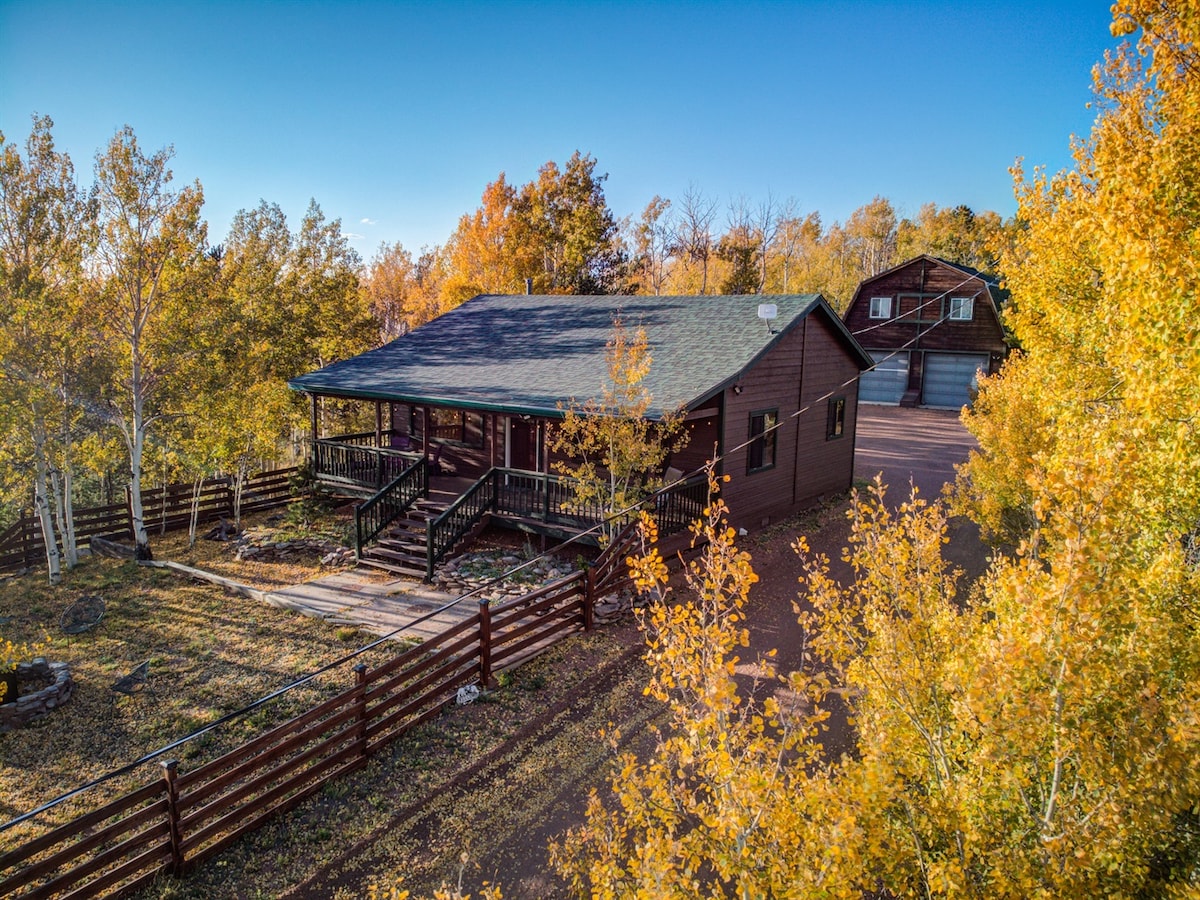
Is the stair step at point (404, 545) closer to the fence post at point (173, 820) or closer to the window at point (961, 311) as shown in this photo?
the fence post at point (173, 820)

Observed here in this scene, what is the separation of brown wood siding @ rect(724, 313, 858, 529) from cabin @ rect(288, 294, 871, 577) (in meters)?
0.05

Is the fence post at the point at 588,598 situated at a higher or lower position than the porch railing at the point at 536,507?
lower

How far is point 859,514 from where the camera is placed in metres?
5.34

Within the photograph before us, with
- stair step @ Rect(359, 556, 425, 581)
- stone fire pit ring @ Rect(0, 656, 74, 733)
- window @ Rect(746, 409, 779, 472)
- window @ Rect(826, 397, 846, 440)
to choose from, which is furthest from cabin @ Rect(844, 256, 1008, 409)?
stone fire pit ring @ Rect(0, 656, 74, 733)

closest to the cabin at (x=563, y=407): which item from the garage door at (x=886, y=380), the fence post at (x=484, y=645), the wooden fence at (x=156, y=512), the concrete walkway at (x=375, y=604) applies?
the concrete walkway at (x=375, y=604)

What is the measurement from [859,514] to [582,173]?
3860cm

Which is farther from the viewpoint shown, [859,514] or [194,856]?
[194,856]

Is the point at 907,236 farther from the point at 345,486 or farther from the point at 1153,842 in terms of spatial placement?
the point at 1153,842

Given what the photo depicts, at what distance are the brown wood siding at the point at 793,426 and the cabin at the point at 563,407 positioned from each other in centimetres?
5

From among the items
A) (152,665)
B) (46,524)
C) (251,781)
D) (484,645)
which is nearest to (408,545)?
(152,665)

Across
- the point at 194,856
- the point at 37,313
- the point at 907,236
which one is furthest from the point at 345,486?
the point at 907,236

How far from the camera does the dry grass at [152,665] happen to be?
8.53m

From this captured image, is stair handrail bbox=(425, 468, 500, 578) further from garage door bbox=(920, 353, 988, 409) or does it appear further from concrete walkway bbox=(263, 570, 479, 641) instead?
garage door bbox=(920, 353, 988, 409)

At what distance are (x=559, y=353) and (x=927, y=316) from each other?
89.2 ft
